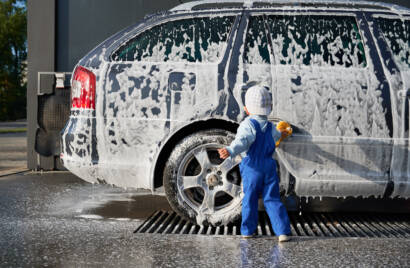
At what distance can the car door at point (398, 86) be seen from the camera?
4621 mm

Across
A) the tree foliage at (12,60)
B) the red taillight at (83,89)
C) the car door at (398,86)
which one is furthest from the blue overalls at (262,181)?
the tree foliage at (12,60)

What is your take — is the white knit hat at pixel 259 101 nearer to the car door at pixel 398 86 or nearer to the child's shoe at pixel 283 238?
the child's shoe at pixel 283 238

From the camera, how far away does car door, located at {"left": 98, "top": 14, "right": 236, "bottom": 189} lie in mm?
4613

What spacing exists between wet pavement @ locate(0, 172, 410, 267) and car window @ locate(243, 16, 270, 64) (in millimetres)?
1468

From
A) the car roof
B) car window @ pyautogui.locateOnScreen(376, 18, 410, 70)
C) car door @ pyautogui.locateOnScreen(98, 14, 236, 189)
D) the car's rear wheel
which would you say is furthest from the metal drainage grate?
the car roof

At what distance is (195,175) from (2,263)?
1.70m

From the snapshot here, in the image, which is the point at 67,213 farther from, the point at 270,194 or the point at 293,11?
the point at 293,11

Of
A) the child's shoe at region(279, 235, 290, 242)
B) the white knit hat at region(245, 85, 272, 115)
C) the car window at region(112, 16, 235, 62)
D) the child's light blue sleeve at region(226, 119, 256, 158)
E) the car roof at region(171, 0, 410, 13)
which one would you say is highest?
the car roof at region(171, 0, 410, 13)

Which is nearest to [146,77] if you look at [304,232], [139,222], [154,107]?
[154,107]

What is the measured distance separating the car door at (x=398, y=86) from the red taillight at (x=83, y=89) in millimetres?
2429

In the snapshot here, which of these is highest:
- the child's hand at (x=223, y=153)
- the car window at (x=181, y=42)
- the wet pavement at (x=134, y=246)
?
the car window at (x=181, y=42)

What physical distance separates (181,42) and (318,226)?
1963 millimetres

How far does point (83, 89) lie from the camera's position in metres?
4.73

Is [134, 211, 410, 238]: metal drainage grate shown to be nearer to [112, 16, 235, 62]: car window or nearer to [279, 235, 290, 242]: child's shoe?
[279, 235, 290, 242]: child's shoe
